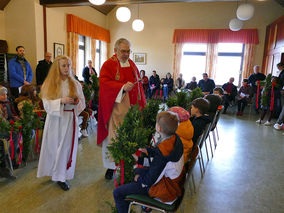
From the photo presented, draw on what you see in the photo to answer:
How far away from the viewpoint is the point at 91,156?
11.0ft

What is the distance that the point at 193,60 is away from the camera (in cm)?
1009

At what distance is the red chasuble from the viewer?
235 cm

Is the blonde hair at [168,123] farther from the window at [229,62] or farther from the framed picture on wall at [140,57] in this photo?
the framed picture on wall at [140,57]

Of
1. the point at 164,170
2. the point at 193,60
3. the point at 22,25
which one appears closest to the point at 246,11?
the point at 193,60

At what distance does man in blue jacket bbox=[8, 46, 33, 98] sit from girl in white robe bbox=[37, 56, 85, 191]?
3.22m

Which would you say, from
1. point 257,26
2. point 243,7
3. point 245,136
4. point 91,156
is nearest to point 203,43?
point 257,26

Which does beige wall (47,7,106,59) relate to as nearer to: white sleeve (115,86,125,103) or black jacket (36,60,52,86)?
black jacket (36,60,52,86)

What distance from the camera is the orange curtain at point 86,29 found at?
7.39m

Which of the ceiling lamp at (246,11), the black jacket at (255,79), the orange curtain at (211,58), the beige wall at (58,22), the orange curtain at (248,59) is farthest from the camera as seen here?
the orange curtain at (211,58)

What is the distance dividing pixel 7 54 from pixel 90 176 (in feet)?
15.6

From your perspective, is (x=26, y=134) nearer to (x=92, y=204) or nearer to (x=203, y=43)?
(x=92, y=204)

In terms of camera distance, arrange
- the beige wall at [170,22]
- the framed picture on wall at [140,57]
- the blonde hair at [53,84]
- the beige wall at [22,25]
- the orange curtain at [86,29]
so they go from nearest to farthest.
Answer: the blonde hair at [53,84], the beige wall at [22,25], the orange curtain at [86,29], the beige wall at [170,22], the framed picture on wall at [140,57]

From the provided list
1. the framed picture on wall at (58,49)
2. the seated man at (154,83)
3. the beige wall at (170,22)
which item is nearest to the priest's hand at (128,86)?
the framed picture on wall at (58,49)

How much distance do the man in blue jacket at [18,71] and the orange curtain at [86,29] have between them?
2880 mm
